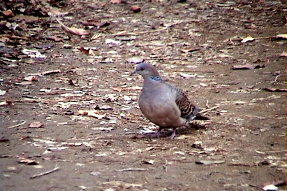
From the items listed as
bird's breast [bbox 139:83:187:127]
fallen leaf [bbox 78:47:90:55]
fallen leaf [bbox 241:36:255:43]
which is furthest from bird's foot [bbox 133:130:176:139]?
fallen leaf [bbox 241:36:255:43]

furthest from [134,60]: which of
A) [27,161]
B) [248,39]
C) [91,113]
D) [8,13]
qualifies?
[27,161]

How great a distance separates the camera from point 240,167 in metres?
5.29

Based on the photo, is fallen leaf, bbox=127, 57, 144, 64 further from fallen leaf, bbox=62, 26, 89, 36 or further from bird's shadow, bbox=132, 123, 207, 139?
bird's shadow, bbox=132, 123, 207, 139

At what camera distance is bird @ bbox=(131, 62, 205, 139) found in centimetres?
598

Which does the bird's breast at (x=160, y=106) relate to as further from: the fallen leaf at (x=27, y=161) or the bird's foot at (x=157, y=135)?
the fallen leaf at (x=27, y=161)

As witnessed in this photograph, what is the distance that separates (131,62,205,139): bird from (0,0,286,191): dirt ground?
17cm

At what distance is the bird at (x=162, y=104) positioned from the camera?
598 centimetres

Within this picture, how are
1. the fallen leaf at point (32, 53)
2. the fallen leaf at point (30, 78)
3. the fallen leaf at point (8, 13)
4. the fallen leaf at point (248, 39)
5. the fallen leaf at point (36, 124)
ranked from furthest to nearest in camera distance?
the fallen leaf at point (8, 13), the fallen leaf at point (248, 39), the fallen leaf at point (32, 53), the fallen leaf at point (30, 78), the fallen leaf at point (36, 124)

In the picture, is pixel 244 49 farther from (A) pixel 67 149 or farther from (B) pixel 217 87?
(A) pixel 67 149

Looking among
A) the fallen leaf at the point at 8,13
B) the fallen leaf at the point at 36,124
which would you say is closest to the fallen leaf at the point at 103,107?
the fallen leaf at the point at 36,124

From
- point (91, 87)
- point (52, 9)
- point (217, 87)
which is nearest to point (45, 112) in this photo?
point (91, 87)

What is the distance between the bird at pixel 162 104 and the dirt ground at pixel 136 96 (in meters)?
0.17

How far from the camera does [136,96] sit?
7.61 metres

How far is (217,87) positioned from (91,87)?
1.43 m
